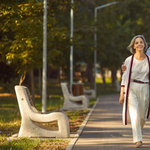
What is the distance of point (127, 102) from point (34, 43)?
275 inches

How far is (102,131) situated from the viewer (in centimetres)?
984

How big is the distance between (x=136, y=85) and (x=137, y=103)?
0.32 meters

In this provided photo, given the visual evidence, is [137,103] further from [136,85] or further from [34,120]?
[34,120]

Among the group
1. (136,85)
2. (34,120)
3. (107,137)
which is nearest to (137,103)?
(136,85)

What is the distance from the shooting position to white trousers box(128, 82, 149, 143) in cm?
716

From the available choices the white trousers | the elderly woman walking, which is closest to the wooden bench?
the elderly woman walking

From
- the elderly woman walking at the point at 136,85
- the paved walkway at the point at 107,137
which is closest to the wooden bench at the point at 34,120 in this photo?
the paved walkway at the point at 107,137

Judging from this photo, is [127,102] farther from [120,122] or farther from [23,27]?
[23,27]

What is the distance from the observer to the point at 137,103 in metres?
7.25

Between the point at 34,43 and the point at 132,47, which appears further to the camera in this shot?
the point at 34,43

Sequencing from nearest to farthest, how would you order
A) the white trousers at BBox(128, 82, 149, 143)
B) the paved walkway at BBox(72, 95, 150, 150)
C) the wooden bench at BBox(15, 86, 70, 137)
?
the white trousers at BBox(128, 82, 149, 143) < the paved walkway at BBox(72, 95, 150, 150) < the wooden bench at BBox(15, 86, 70, 137)

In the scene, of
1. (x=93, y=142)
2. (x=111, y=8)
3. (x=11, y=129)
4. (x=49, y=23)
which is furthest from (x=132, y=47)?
(x=111, y=8)

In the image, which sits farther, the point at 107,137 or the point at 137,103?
the point at 107,137

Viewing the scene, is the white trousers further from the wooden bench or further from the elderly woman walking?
the wooden bench
